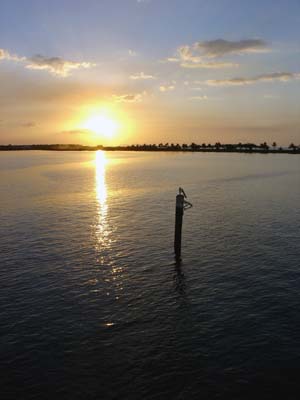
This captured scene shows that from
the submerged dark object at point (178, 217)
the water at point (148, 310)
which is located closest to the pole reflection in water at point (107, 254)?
the water at point (148, 310)

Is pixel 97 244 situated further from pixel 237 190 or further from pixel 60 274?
pixel 237 190

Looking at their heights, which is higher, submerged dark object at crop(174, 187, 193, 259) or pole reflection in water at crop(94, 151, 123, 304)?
submerged dark object at crop(174, 187, 193, 259)

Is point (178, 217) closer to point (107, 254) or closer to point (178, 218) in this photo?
point (178, 218)

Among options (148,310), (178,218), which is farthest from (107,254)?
(148,310)

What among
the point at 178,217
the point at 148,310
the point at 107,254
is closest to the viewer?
the point at 148,310

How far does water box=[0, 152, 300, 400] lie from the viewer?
45.3 feet

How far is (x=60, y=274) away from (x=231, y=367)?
1391 centimetres

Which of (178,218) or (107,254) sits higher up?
(178,218)

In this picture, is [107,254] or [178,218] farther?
[107,254]

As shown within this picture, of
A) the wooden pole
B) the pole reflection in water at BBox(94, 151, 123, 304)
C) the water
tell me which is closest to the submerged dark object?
the wooden pole

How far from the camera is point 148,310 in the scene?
1931 cm

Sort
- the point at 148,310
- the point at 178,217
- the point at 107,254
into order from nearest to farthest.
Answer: the point at 148,310 < the point at 178,217 < the point at 107,254

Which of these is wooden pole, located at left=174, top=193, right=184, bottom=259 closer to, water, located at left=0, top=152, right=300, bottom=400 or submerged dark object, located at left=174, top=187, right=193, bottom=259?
submerged dark object, located at left=174, top=187, right=193, bottom=259

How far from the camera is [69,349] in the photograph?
620 inches
